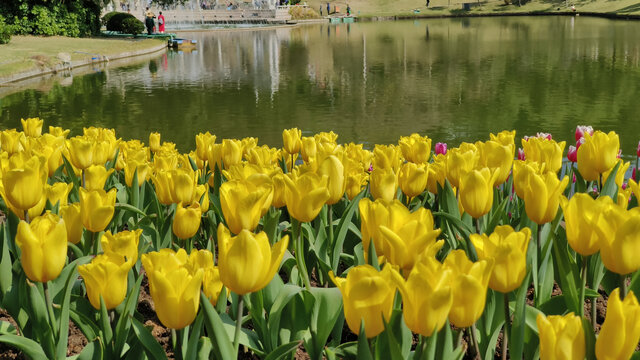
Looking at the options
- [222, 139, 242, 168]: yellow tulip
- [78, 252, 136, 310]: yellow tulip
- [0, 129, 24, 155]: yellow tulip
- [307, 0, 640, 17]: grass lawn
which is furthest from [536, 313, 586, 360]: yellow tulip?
[307, 0, 640, 17]: grass lawn

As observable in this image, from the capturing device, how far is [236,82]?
19078mm

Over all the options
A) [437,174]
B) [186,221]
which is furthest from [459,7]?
[186,221]

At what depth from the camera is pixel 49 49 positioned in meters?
24.5

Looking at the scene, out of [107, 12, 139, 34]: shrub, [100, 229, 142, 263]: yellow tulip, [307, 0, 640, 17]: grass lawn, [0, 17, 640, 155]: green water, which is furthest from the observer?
[307, 0, 640, 17]: grass lawn

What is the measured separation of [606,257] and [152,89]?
16957 millimetres

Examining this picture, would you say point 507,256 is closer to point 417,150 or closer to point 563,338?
point 563,338

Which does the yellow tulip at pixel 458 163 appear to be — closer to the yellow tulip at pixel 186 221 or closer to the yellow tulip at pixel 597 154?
the yellow tulip at pixel 597 154

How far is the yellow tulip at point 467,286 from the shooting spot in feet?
4.30

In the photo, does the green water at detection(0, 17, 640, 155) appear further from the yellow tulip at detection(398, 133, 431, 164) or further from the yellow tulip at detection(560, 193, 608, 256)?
the yellow tulip at detection(560, 193, 608, 256)

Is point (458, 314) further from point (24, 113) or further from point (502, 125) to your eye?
point (24, 113)

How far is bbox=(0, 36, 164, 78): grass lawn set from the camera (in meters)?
20.4

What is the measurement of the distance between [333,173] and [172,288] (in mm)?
994

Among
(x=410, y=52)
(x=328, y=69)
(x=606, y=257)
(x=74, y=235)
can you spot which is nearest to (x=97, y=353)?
(x=74, y=235)

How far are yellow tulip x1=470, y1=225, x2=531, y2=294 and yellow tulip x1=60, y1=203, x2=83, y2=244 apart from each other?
1.36m
